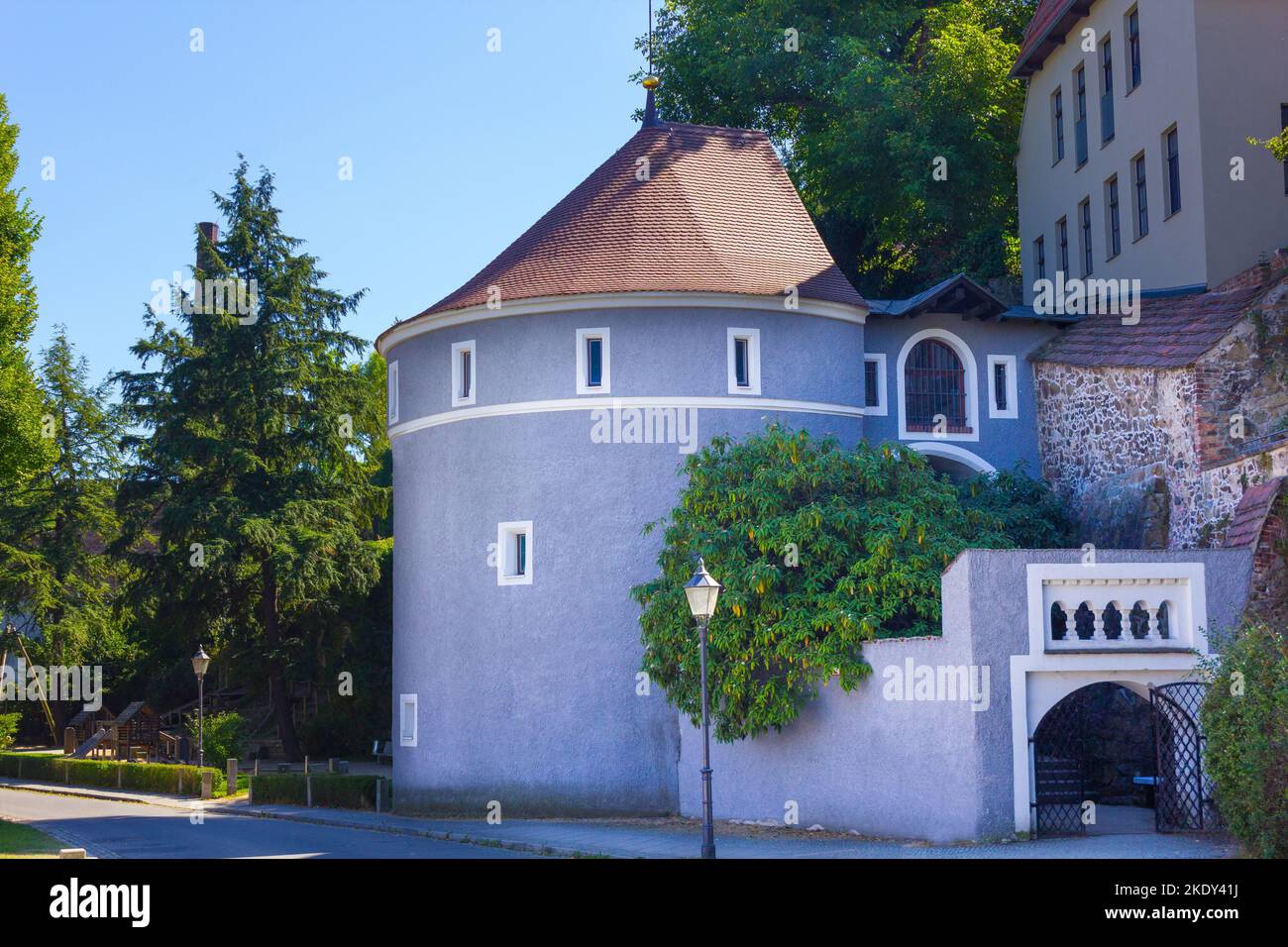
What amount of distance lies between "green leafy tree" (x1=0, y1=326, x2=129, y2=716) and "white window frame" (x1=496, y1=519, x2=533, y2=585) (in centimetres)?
2059

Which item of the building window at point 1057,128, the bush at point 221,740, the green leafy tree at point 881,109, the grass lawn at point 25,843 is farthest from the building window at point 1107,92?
the bush at point 221,740

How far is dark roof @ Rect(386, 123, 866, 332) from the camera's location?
91.0 feet

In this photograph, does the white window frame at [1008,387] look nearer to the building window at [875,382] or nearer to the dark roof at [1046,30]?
the building window at [875,382]

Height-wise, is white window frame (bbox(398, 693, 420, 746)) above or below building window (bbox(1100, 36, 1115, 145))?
below

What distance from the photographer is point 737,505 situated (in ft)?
77.4

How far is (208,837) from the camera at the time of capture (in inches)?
985

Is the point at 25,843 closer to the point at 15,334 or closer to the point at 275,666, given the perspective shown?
the point at 15,334

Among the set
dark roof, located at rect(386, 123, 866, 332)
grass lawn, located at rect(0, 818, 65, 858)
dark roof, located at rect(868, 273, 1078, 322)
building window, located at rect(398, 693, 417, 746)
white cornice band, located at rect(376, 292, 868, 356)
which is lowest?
grass lawn, located at rect(0, 818, 65, 858)

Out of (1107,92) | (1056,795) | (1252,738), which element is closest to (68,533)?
(1107,92)

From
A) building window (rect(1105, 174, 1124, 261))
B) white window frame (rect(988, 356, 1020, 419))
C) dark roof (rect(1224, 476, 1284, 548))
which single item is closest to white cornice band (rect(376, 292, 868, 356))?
white window frame (rect(988, 356, 1020, 419))

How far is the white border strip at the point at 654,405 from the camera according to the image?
1074 inches

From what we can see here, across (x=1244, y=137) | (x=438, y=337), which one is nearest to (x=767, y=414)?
(x=438, y=337)

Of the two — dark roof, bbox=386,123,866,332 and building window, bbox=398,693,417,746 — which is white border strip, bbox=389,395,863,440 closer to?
dark roof, bbox=386,123,866,332

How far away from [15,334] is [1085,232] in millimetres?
22208
